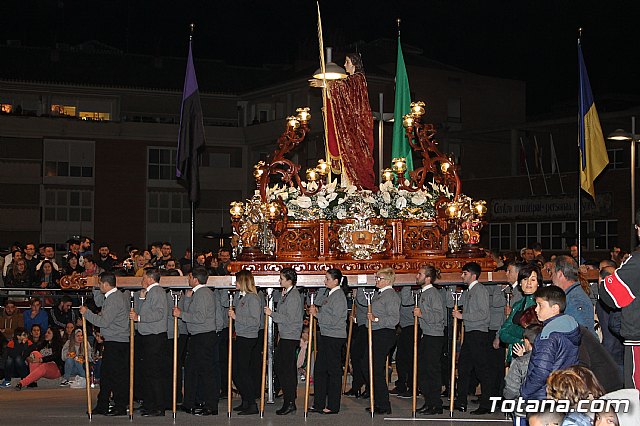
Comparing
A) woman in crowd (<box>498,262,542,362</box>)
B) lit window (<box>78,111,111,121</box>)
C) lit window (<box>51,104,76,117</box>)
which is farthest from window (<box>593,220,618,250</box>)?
woman in crowd (<box>498,262,542,362</box>)

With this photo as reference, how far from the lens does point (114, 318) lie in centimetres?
1375

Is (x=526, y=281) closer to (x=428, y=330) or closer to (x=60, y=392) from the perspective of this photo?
(x=428, y=330)

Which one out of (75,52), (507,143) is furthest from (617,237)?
(75,52)

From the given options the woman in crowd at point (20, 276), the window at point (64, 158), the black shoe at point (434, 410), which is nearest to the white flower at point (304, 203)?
the black shoe at point (434, 410)

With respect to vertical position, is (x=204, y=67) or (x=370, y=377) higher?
(x=204, y=67)

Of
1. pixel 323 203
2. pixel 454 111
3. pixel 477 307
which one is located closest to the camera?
pixel 477 307

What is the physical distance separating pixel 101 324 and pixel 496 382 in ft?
18.2

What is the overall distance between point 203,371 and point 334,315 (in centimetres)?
198

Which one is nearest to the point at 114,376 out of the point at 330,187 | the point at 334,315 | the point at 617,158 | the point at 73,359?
the point at 334,315

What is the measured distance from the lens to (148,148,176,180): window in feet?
162

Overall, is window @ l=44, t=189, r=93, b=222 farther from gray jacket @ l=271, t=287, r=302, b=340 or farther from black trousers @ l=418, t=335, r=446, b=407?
black trousers @ l=418, t=335, r=446, b=407

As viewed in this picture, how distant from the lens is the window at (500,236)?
41.5 metres

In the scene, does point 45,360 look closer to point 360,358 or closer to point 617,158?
point 360,358

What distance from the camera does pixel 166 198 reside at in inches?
1961
